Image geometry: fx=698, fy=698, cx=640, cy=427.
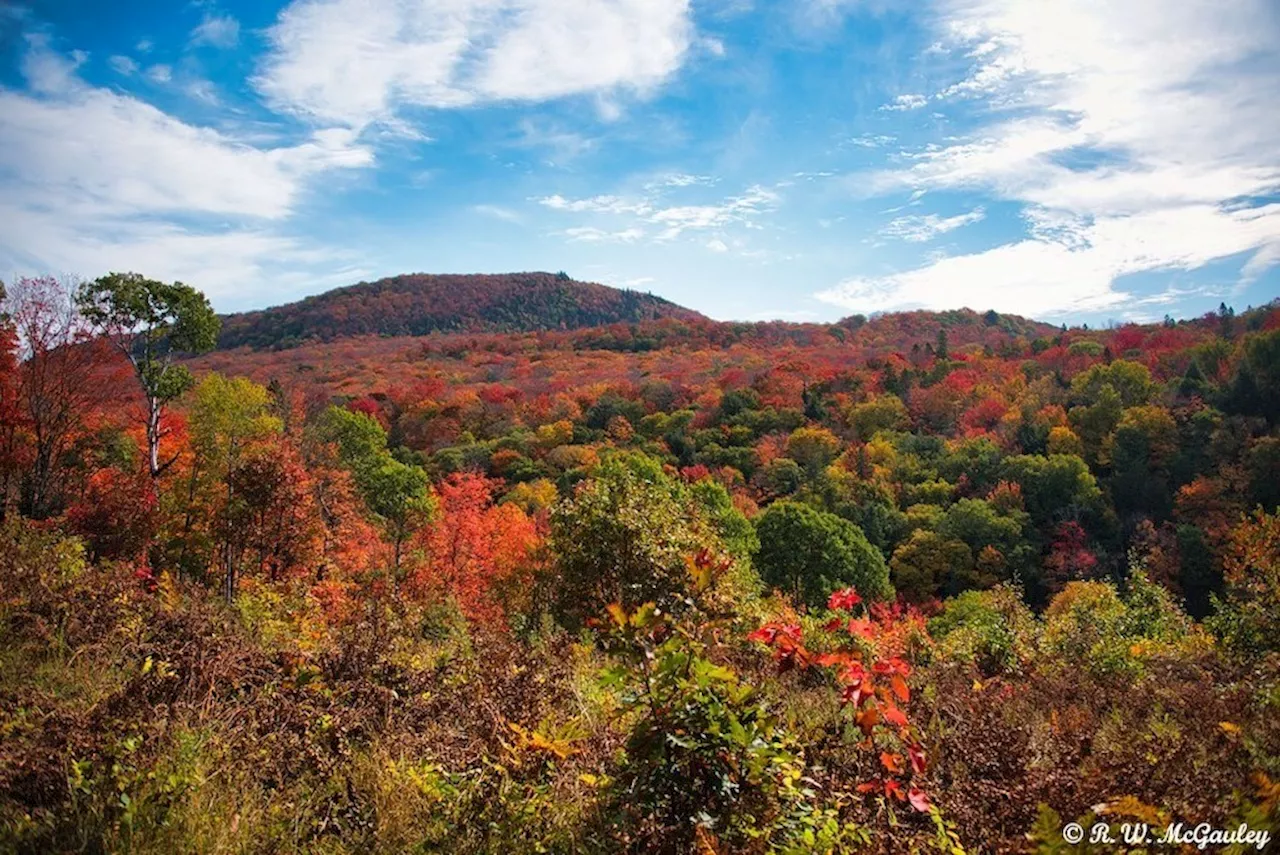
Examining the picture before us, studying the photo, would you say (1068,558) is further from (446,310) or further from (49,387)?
(446,310)

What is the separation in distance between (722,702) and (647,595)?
707 cm

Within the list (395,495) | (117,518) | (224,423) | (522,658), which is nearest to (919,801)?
(522,658)

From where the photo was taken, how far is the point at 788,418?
6341 cm

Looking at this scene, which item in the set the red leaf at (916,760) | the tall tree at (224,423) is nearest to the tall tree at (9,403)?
the tall tree at (224,423)

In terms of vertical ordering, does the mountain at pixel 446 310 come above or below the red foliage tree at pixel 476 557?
above

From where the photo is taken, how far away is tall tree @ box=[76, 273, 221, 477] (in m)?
16.2

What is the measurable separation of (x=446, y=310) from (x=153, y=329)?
12243cm

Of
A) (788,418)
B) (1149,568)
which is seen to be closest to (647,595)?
(1149,568)

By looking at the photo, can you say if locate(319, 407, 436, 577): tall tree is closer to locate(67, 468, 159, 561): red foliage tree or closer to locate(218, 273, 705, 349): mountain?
locate(67, 468, 159, 561): red foliage tree

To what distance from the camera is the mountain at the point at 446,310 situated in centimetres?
11969

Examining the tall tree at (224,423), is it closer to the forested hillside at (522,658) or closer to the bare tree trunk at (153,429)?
the forested hillside at (522,658)

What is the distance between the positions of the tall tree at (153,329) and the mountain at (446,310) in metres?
103

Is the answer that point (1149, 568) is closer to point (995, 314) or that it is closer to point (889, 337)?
point (889, 337)

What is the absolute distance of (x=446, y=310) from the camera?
135 m
